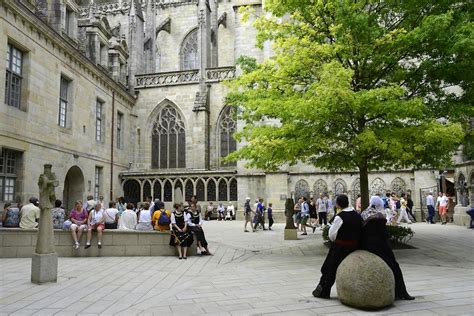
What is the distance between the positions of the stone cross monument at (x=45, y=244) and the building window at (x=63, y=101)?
11.7 meters

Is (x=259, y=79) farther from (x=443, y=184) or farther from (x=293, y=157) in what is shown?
(x=443, y=184)

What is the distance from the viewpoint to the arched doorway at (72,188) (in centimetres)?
1966

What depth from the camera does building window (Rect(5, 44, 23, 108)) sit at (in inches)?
560

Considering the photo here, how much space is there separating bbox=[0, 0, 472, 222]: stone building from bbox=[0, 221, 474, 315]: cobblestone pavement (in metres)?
8.18

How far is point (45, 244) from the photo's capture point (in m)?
7.20

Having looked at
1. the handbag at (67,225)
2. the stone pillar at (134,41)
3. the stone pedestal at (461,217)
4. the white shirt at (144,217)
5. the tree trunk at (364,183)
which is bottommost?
the stone pedestal at (461,217)

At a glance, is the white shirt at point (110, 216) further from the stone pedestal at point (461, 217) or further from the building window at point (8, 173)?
the stone pedestal at point (461, 217)

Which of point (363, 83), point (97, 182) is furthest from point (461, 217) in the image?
point (97, 182)

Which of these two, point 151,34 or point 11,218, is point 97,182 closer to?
point 11,218

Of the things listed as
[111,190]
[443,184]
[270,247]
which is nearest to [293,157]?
[270,247]

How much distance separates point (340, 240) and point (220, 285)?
2.38 m

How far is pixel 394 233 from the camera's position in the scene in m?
11.1

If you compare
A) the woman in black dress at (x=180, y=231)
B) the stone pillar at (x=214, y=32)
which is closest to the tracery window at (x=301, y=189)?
the stone pillar at (x=214, y=32)

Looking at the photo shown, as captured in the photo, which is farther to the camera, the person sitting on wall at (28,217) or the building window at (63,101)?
the building window at (63,101)
